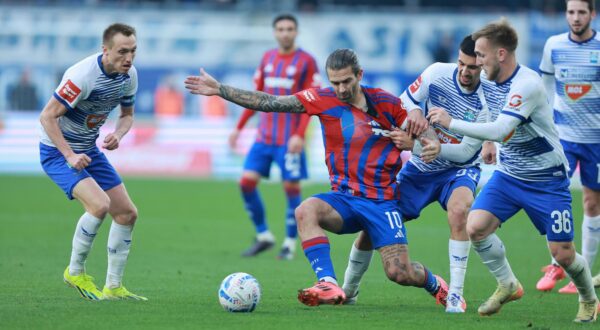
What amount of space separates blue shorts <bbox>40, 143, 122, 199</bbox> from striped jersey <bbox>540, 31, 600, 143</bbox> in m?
4.42

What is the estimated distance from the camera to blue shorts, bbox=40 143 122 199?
880cm

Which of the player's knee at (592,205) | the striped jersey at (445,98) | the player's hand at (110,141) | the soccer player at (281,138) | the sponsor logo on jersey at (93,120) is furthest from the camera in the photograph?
the soccer player at (281,138)

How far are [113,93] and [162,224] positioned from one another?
24.4 ft

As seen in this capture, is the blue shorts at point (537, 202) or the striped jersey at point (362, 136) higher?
the striped jersey at point (362, 136)

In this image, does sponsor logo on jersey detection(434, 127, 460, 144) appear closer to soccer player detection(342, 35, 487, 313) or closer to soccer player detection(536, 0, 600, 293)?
soccer player detection(342, 35, 487, 313)

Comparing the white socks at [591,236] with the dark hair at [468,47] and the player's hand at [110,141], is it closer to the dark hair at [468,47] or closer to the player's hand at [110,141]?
the dark hair at [468,47]

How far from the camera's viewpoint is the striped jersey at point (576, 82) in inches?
392

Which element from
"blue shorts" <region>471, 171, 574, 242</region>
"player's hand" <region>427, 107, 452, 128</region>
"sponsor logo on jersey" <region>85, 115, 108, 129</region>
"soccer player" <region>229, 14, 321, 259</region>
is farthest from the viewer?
"soccer player" <region>229, 14, 321, 259</region>

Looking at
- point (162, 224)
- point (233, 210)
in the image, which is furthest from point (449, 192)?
point (233, 210)

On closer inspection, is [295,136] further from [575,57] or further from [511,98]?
[511,98]

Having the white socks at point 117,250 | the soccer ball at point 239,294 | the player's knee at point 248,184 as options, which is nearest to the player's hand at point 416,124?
the soccer ball at point 239,294

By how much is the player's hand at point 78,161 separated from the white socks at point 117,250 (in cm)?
76

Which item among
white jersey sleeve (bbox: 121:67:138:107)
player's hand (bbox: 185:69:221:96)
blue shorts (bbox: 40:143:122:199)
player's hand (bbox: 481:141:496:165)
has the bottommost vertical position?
blue shorts (bbox: 40:143:122:199)

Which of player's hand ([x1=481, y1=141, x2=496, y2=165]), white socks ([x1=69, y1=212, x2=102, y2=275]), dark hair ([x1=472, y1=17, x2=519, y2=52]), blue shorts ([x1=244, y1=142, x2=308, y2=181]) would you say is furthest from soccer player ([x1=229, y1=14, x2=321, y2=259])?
dark hair ([x1=472, y1=17, x2=519, y2=52])
